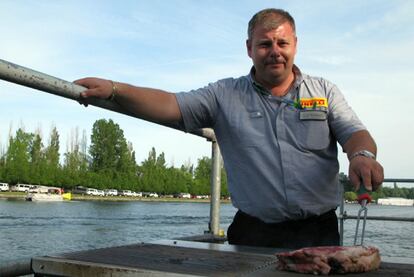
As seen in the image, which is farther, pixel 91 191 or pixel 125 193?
pixel 125 193

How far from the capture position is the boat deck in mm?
1525

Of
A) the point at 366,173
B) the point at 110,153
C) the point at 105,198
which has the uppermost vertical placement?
the point at 110,153

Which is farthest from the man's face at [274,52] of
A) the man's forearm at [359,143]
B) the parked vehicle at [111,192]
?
the parked vehicle at [111,192]

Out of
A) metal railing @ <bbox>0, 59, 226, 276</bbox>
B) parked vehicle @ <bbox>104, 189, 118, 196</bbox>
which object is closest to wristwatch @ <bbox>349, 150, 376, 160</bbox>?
metal railing @ <bbox>0, 59, 226, 276</bbox>

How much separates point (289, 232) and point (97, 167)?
Answer: 9231 cm

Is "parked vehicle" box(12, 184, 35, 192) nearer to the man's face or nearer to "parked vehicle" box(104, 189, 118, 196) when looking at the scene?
"parked vehicle" box(104, 189, 118, 196)

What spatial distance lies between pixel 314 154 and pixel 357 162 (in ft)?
1.45

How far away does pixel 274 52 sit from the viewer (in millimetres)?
2553

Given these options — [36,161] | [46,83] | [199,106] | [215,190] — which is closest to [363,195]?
[199,106]

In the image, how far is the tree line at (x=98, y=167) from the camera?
79938 mm

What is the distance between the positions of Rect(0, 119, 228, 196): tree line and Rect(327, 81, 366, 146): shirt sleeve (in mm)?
74658

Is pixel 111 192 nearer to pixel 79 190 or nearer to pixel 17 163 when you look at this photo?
pixel 79 190

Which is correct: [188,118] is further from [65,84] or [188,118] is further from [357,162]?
[357,162]

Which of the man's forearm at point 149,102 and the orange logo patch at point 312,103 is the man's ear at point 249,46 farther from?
the man's forearm at point 149,102
